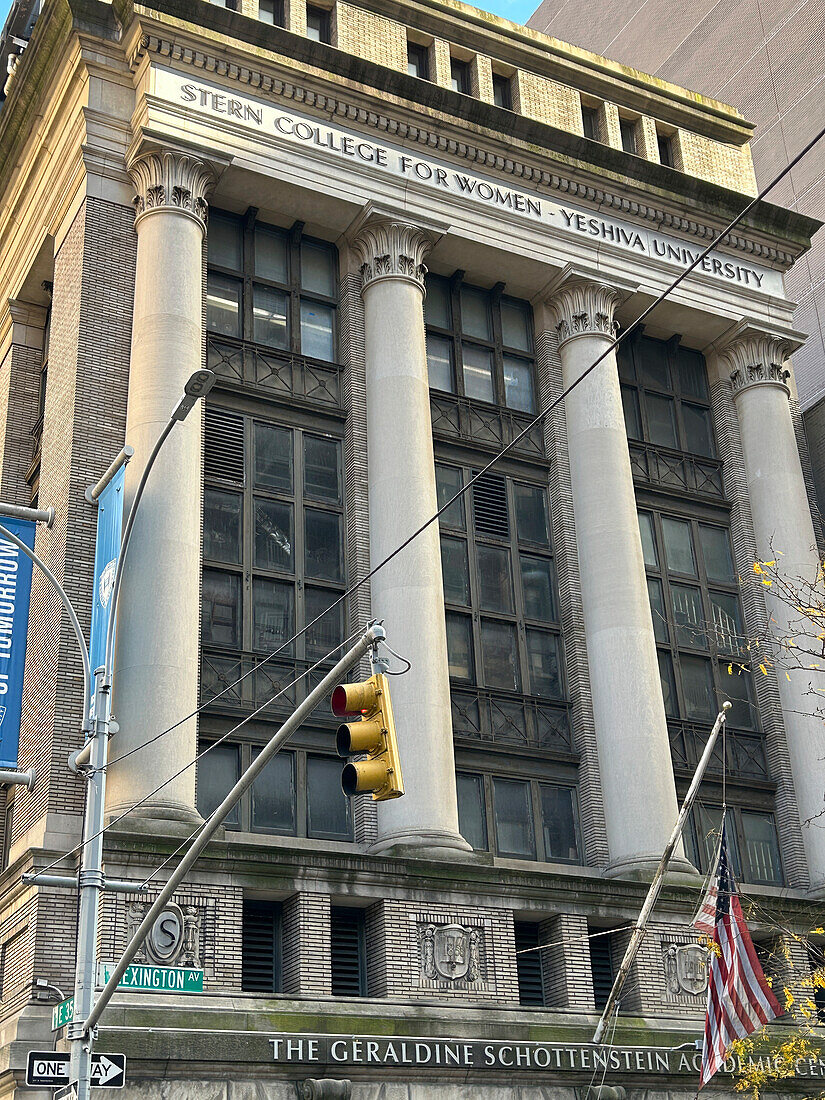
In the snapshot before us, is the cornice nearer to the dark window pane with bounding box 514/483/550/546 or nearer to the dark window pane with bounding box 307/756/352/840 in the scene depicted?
the dark window pane with bounding box 514/483/550/546

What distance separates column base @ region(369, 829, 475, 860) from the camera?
25391 mm

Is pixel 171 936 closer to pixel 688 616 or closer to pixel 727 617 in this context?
pixel 688 616

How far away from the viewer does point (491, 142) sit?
111 ft

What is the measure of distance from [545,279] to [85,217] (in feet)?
39.9

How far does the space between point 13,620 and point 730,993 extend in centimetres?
1401

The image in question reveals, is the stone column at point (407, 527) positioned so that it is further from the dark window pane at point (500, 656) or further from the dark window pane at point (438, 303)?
the dark window pane at point (500, 656)

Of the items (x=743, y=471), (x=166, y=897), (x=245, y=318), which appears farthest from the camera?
(x=743, y=471)

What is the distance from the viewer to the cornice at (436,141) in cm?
3028

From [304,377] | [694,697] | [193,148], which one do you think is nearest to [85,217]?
[193,148]

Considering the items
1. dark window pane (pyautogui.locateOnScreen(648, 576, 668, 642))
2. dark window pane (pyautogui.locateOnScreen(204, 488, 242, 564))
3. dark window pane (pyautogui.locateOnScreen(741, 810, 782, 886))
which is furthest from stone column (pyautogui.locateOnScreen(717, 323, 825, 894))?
dark window pane (pyautogui.locateOnScreen(204, 488, 242, 564))

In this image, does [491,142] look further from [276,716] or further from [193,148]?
[276,716]

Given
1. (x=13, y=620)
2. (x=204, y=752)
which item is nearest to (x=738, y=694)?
(x=204, y=752)

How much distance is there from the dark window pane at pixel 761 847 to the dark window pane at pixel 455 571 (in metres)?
9.07

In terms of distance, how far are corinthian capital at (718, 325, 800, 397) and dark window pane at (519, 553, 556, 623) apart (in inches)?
366
